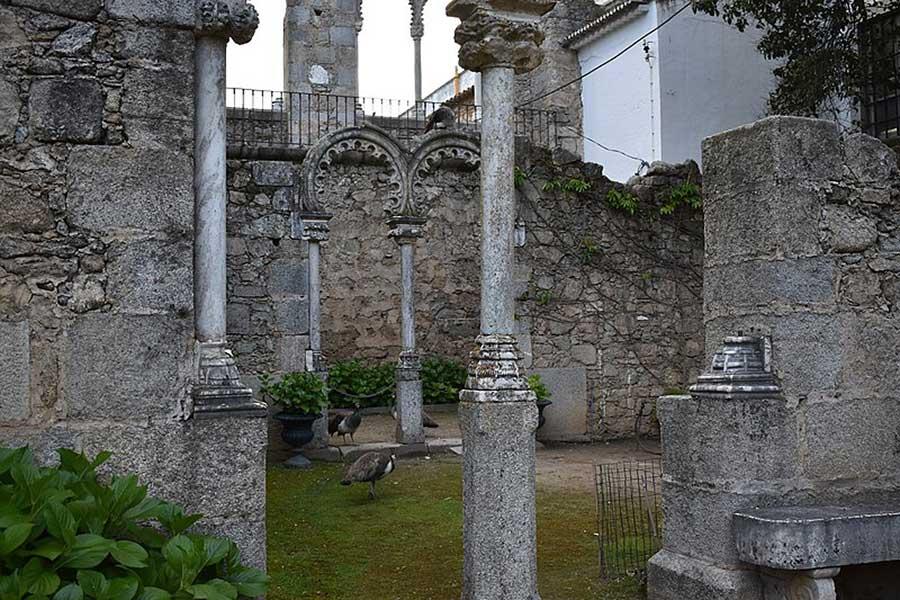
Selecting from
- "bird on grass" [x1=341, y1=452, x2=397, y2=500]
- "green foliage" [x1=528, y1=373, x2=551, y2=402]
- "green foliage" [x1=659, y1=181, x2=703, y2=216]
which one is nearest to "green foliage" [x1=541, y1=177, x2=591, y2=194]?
"green foliage" [x1=659, y1=181, x2=703, y2=216]

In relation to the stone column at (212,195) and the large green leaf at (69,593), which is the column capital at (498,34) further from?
the large green leaf at (69,593)

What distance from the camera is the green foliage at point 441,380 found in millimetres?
12430

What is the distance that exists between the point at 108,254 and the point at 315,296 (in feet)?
22.5

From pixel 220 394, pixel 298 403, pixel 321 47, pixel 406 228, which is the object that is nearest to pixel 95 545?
pixel 220 394

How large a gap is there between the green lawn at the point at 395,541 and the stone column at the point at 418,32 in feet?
37.3

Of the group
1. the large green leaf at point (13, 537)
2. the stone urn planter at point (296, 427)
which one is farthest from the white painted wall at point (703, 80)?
the large green leaf at point (13, 537)

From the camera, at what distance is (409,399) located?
1009 centimetres

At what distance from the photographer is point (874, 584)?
4.52 meters

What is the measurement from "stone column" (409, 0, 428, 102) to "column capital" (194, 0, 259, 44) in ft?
49.4

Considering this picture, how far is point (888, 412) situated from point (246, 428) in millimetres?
2997

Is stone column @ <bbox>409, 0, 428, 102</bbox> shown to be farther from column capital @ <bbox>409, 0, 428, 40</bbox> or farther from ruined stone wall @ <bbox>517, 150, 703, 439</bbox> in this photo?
ruined stone wall @ <bbox>517, 150, 703, 439</bbox>

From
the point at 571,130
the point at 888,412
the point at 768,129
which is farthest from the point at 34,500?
the point at 571,130

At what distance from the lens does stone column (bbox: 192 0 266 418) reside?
135 inches

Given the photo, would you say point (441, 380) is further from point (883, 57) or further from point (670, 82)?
point (883, 57)
